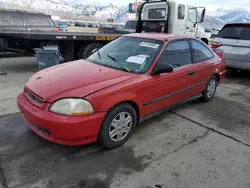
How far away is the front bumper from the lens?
247cm

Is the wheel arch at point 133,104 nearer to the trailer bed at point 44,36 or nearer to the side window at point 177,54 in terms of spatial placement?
the side window at point 177,54

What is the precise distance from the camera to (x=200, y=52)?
4328 mm

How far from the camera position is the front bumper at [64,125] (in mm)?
2467

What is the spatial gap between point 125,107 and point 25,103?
4.30 feet

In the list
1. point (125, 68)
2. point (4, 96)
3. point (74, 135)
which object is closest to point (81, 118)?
point (74, 135)

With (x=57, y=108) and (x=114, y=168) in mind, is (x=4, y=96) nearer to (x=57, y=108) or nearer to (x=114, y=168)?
(x=57, y=108)

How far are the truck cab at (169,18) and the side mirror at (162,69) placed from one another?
19.7 feet

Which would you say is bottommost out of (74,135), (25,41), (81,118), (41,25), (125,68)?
(74,135)

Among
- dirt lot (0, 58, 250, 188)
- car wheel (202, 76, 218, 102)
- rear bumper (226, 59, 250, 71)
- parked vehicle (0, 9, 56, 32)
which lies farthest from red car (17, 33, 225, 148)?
parked vehicle (0, 9, 56, 32)

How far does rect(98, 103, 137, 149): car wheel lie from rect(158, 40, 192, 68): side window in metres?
0.98

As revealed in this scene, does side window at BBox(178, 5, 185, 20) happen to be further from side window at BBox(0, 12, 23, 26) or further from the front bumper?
the front bumper

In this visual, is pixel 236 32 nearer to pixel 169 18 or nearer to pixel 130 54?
→ pixel 169 18

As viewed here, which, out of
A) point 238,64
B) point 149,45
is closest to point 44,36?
point 149,45

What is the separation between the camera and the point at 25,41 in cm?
639
